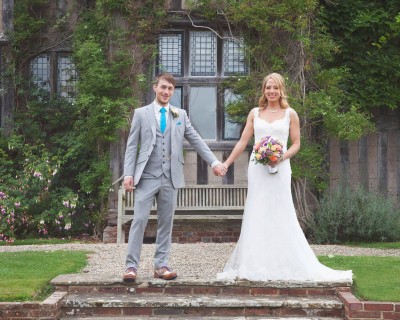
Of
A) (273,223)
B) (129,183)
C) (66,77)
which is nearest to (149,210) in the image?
(129,183)

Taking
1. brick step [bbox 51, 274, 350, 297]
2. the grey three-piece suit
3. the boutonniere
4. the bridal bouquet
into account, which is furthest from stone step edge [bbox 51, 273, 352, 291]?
the boutonniere

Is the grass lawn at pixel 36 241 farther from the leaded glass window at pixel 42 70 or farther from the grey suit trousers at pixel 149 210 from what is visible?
the grey suit trousers at pixel 149 210

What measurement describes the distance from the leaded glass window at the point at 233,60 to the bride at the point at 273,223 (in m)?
5.96

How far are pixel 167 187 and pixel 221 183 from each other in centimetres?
646

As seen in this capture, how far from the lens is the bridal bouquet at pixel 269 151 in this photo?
26.9 ft

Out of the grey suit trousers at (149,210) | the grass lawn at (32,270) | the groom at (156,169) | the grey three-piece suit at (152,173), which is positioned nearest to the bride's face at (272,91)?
the groom at (156,169)

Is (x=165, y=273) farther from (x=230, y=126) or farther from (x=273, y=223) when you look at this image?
(x=230, y=126)

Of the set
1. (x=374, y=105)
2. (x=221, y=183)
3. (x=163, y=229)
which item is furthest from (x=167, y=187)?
(x=374, y=105)

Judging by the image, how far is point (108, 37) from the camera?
1455 cm

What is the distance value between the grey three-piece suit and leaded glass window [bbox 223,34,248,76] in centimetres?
661

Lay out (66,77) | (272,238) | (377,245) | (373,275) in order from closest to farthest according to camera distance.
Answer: (272,238) < (373,275) < (377,245) < (66,77)

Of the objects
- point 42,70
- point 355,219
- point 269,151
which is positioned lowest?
point 355,219

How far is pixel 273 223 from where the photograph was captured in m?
8.35

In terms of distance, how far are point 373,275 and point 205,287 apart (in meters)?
2.00
